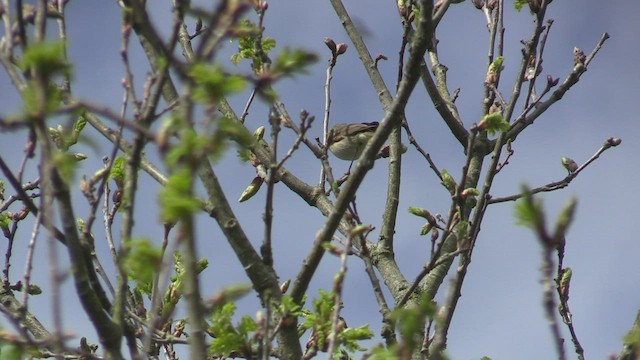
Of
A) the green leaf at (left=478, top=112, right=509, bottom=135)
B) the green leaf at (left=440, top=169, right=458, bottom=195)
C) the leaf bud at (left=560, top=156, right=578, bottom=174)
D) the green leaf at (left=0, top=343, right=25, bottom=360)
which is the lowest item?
the green leaf at (left=0, top=343, right=25, bottom=360)

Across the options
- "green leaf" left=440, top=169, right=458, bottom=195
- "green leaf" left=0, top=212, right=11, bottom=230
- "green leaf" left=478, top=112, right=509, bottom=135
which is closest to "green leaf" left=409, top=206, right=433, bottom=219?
"green leaf" left=440, top=169, right=458, bottom=195

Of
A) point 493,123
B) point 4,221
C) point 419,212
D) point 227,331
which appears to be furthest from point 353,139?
point 227,331

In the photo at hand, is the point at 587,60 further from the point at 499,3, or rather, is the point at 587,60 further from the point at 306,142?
the point at 306,142

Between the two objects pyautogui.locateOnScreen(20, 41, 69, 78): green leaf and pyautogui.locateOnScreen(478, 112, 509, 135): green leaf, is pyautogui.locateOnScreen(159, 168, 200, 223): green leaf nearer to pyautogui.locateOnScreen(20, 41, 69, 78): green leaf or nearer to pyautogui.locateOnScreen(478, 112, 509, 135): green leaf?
pyautogui.locateOnScreen(20, 41, 69, 78): green leaf

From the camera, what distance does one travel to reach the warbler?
9.39 metres

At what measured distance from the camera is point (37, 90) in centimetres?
212

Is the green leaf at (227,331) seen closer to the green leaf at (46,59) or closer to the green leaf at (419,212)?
the green leaf at (46,59)

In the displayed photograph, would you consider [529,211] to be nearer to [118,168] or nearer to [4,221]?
[118,168]

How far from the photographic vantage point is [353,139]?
31.3ft

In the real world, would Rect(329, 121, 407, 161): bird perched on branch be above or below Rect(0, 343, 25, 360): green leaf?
above

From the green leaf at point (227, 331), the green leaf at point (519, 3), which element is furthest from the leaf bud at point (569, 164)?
the green leaf at point (227, 331)

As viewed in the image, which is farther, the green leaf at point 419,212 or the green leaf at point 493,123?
the green leaf at point 419,212

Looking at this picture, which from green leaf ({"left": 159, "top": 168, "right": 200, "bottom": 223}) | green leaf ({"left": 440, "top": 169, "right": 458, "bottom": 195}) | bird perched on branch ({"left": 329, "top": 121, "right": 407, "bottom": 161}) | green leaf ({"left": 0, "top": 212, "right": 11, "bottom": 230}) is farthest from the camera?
bird perched on branch ({"left": 329, "top": 121, "right": 407, "bottom": 161})

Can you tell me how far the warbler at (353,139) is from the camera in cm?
939
